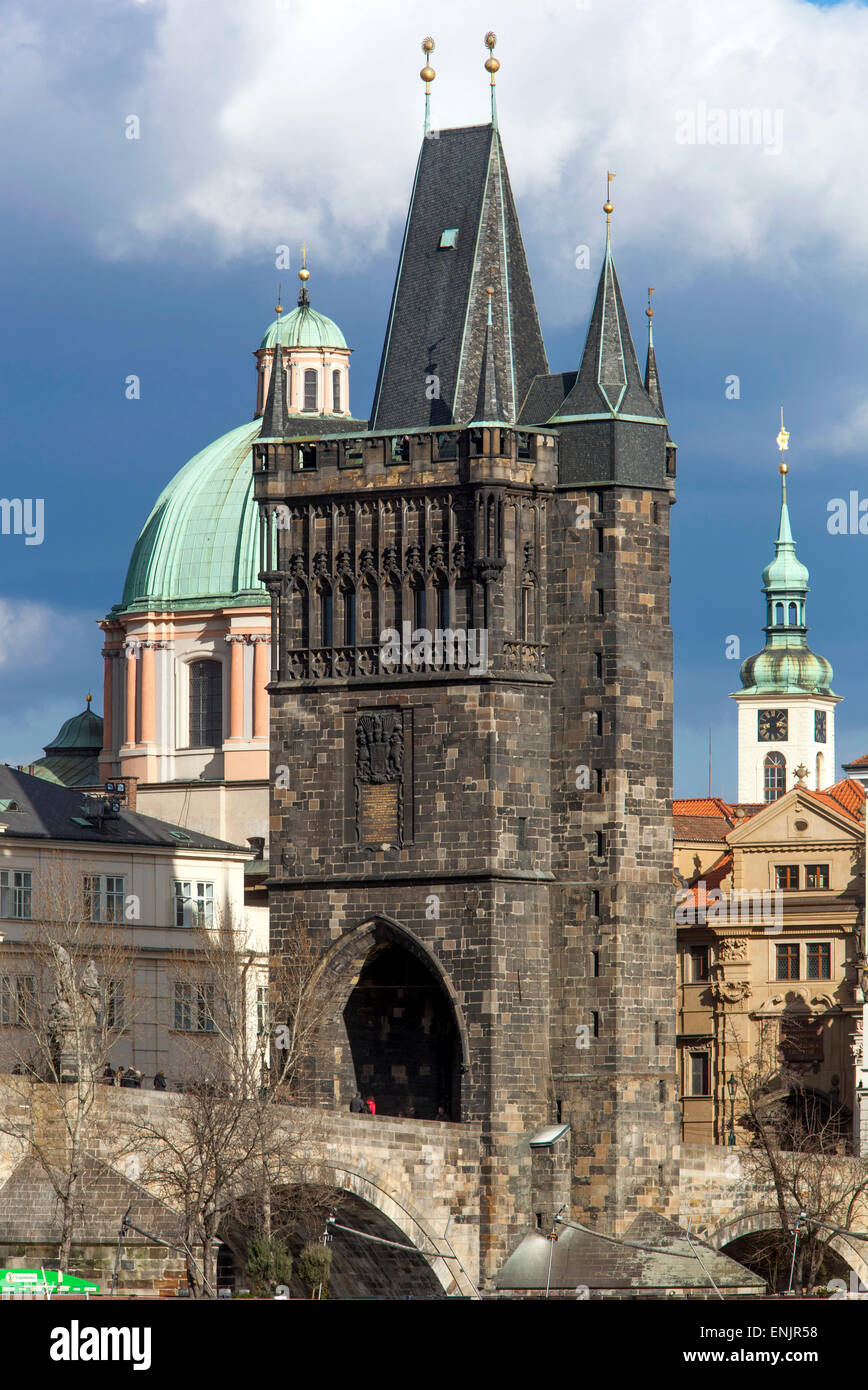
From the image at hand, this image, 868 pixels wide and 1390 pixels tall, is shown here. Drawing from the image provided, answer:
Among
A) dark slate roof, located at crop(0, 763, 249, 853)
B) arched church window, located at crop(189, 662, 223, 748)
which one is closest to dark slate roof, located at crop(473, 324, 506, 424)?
dark slate roof, located at crop(0, 763, 249, 853)

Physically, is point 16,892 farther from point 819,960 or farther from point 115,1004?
point 819,960

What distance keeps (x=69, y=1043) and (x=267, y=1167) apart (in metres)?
6.29

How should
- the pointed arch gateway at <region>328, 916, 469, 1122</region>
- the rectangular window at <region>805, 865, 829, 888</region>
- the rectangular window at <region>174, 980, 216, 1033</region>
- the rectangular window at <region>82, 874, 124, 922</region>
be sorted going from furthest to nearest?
1. the rectangular window at <region>805, 865, 829, 888</region>
2. the rectangular window at <region>82, 874, 124, 922</region>
3. the rectangular window at <region>174, 980, 216, 1033</region>
4. the pointed arch gateway at <region>328, 916, 469, 1122</region>

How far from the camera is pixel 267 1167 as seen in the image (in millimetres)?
92062

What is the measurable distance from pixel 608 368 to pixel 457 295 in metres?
5.35

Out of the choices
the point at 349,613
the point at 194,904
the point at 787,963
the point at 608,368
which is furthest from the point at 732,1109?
the point at 608,368

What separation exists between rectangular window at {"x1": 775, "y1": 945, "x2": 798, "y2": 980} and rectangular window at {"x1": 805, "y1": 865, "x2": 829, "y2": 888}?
2736 mm

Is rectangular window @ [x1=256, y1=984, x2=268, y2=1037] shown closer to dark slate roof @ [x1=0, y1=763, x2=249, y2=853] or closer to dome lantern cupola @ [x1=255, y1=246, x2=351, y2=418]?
dark slate roof @ [x1=0, y1=763, x2=249, y2=853]

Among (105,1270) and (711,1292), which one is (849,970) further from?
(105,1270)

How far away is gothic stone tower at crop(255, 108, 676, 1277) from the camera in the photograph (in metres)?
102

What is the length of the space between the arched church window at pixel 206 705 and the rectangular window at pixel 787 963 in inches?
1128

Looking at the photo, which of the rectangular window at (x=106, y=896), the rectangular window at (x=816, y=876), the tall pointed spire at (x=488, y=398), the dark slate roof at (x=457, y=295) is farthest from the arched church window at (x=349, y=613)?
the rectangular window at (x=816, y=876)

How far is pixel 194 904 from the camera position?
124 meters
